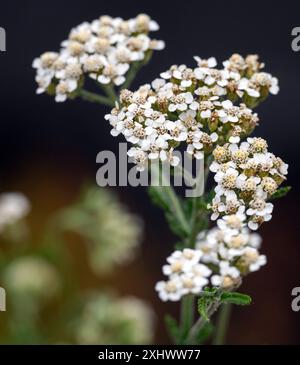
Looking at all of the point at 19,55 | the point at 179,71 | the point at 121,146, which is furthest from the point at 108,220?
the point at 19,55

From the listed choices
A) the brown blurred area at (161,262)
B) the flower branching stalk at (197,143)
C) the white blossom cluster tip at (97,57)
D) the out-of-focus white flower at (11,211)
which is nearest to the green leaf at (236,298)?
the flower branching stalk at (197,143)

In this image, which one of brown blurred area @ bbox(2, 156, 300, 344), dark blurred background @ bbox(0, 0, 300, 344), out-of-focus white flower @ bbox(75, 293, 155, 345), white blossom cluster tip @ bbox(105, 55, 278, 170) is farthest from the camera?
dark blurred background @ bbox(0, 0, 300, 344)

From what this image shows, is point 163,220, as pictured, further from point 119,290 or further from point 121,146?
point 121,146

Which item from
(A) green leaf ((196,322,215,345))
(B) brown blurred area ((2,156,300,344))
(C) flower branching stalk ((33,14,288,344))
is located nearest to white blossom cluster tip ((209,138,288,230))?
(C) flower branching stalk ((33,14,288,344))

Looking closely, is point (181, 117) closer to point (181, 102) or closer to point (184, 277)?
point (181, 102)

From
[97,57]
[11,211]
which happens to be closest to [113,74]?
[97,57]

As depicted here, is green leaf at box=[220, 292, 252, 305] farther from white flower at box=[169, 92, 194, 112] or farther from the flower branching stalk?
white flower at box=[169, 92, 194, 112]

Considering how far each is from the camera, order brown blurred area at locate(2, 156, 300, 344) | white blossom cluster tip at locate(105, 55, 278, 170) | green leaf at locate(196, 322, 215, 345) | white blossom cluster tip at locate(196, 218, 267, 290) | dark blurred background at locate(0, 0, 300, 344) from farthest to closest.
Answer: dark blurred background at locate(0, 0, 300, 344) → brown blurred area at locate(2, 156, 300, 344) → green leaf at locate(196, 322, 215, 345) → white blossom cluster tip at locate(105, 55, 278, 170) → white blossom cluster tip at locate(196, 218, 267, 290)
